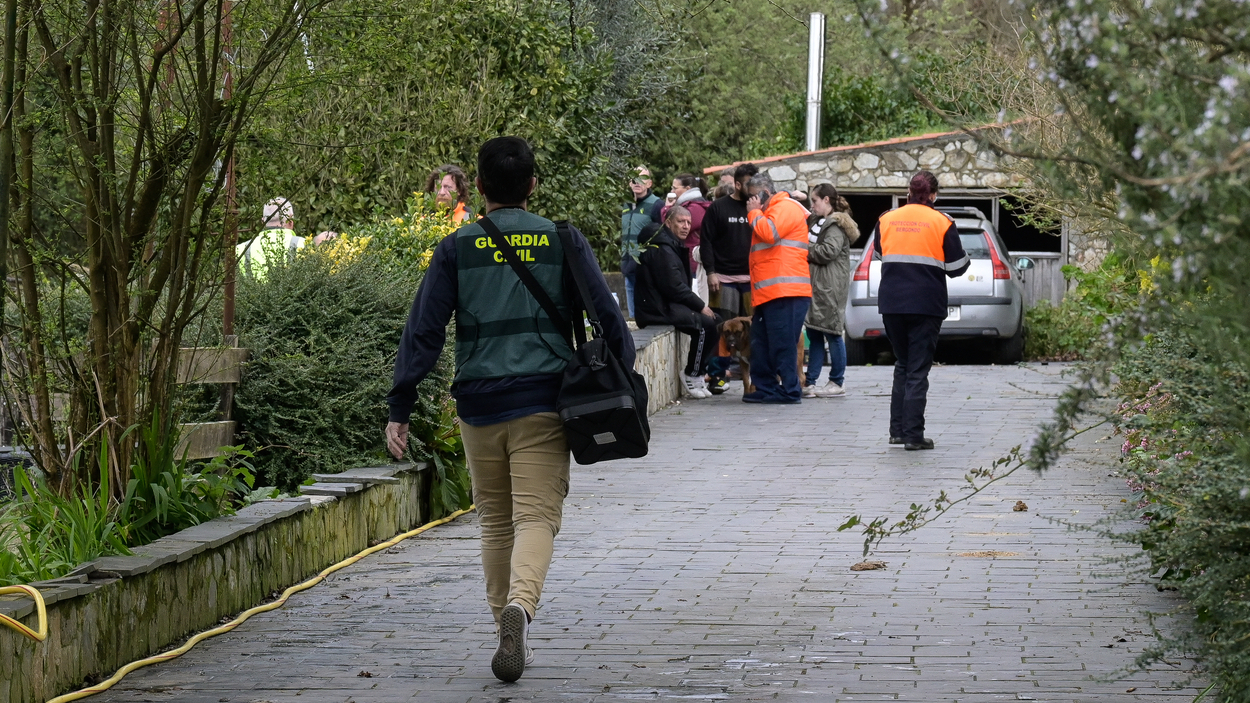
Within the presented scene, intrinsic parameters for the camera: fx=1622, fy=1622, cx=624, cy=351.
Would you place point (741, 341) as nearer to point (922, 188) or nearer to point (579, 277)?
point (922, 188)

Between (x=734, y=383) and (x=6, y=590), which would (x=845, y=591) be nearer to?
(x=6, y=590)

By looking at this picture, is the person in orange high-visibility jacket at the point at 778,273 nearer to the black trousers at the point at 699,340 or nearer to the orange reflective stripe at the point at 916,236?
the black trousers at the point at 699,340

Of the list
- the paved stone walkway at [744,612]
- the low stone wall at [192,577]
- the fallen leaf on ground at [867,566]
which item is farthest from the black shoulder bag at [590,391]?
the fallen leaf on ground at [867,566]

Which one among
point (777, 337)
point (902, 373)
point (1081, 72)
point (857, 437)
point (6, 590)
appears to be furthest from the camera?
point (777, 337)

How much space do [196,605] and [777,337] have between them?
8522 millimetres

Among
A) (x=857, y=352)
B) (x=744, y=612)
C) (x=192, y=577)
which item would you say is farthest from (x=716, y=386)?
(x=192, y=577)

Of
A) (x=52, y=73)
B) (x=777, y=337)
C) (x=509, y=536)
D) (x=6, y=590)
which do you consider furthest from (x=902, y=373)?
(x=6, y=590)

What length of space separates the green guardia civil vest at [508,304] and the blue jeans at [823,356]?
9557 mm

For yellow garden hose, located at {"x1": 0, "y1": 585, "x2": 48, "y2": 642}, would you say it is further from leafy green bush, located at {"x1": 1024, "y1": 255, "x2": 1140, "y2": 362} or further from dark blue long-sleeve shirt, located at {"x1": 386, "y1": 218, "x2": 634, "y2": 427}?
leafy green bush, located at {"x1": 1024, "y1": 255, "x2": 1140, "y2": 362}

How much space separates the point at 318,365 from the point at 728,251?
6892 millimetres

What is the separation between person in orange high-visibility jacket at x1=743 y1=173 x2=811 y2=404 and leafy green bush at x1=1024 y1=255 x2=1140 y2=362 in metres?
2.33

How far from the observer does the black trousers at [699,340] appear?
570 inches

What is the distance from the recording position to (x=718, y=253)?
1464 cm

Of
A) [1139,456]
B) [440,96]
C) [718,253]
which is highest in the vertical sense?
[440,96]
